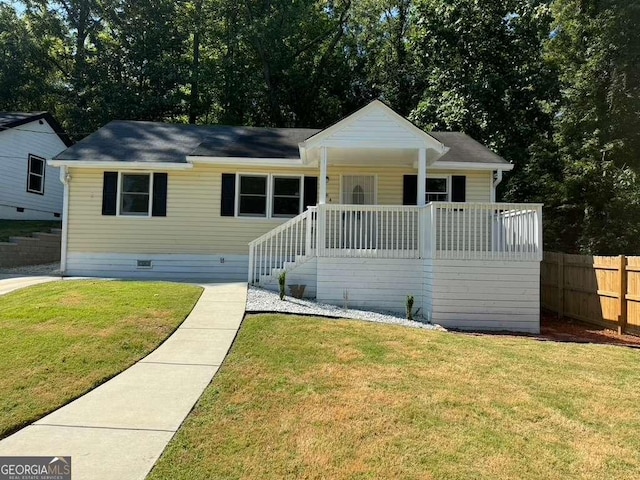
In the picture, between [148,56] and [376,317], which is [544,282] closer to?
[376,317]

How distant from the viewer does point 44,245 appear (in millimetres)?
15805

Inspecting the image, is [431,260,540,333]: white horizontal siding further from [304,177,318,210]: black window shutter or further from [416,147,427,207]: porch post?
[304,177,318,210]: black window shutter

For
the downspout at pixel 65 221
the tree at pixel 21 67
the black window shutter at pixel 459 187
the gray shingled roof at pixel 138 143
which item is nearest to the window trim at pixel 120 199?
the gray shingled roof at pixel 138 143

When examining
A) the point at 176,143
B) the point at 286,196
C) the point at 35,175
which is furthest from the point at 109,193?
the point at 35,175

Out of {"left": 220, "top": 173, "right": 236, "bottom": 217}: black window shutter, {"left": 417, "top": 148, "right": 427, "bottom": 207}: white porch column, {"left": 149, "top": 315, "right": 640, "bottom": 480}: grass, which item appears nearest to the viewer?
{"left": 149, "top": 315, "right": 640, "bottom": 480}: grass

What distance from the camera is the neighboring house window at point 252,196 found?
13.1 metres

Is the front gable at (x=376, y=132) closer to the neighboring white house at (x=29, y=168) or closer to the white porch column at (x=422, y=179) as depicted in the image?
the white porch column at (x=422, y=179)

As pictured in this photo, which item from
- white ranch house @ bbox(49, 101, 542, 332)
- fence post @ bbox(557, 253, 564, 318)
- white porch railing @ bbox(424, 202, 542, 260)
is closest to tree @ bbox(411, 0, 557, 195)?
white ranch house @ bbox(49, 101, 542, 332)

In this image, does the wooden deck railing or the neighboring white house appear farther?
the neighboring white house

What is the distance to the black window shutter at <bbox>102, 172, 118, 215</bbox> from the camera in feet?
42.3

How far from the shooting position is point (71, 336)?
20.0ft

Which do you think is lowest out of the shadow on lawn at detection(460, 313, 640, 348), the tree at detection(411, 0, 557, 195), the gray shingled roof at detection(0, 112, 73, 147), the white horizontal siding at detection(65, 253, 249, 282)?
the shadow on lawn at detection(460, 313, 640, 348)

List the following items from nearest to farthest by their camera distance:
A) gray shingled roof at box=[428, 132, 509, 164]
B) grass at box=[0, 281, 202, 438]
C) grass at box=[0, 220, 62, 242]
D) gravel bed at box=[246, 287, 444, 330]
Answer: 1. grass at box=[0, 281, 202, 438]
2. gravel bed at box=[246, 287, 444, 330]
3. gray shingled roof at box=[428, 132, 509, 164]
4. grass at box=[0, 220, 62, 242]

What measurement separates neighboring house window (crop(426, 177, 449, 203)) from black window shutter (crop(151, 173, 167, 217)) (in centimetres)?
757
